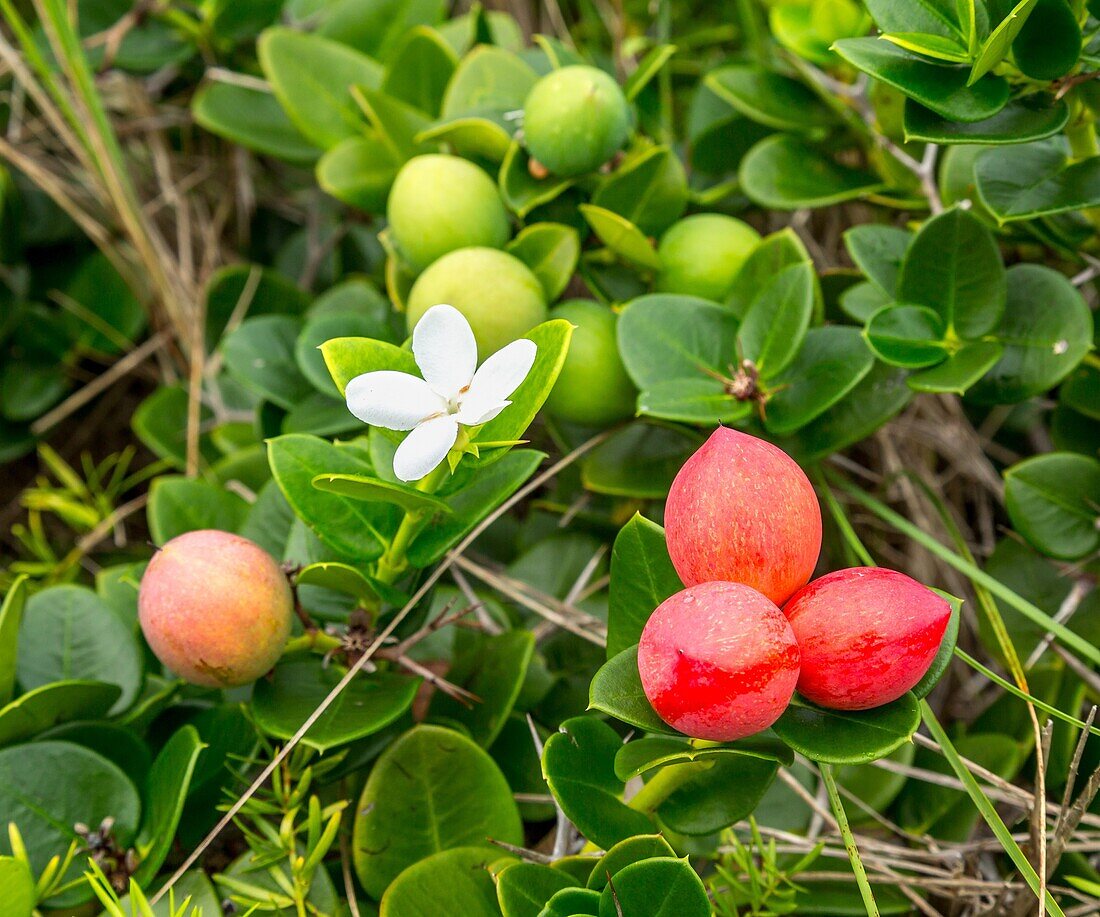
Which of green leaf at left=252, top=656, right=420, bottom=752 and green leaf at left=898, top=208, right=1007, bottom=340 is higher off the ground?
green leaf at left=898, top=208, right=1007, bottom=340

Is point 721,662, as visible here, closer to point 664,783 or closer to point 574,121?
point 664,783

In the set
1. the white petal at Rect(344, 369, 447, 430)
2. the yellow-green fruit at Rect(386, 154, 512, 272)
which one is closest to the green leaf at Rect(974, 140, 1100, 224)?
the yellow-green fruit at Rect(386, 154, 512, 272)

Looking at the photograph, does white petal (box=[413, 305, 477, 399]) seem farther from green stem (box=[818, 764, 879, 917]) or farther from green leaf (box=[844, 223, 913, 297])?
green leaf (box=[844, 223, 913, 297])

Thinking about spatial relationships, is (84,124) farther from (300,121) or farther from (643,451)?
(643,451)

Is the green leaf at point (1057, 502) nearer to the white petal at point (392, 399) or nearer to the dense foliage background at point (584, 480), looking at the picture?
the dense foliage background at point (584, 480)

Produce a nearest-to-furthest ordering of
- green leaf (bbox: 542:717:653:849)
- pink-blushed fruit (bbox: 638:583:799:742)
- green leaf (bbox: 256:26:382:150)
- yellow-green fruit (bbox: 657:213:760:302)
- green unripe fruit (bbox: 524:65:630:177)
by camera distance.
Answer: pink-blushed fruit (bbox: 638:583:799:742) < green leaf (bbox: 542:717:653:849) < green unripe fruit (bbox: 524:65:630:177) < yellow-green fruit (bbox: 657:213:760:302) < green leaf (bbox: 256:26:382:150)

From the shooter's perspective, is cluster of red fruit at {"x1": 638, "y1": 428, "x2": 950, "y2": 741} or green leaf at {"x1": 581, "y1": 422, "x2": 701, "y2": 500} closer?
cluster of red fruit at {"x1": 638, "y1": 428, "x2": 950, "y2": 741}

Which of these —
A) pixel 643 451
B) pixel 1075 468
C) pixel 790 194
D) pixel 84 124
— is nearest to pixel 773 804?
pixel 643 451
